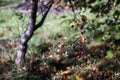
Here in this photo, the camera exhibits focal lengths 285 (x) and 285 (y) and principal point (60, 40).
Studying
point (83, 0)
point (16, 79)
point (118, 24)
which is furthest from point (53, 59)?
point (118, 24)

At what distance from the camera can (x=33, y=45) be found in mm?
9062

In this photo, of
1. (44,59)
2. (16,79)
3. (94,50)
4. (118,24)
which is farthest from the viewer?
(94,50)

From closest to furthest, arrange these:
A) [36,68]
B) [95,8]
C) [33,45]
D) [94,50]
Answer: [95,8] < [36,68] < [94,50] < [33,45]

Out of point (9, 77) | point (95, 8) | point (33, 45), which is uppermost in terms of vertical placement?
point (95, 8)

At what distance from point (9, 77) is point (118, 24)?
148 inches

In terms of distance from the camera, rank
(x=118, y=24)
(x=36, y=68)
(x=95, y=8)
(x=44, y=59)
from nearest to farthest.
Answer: (x=118, y=24) < (x=95, y=8) < (x=36, y=68) < (x=44, y=59)

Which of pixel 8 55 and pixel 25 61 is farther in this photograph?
pixel 8 55

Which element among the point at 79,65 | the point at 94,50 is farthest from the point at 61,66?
the point at 94,50

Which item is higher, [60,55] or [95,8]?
[95,8]

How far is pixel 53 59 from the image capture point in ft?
25.2

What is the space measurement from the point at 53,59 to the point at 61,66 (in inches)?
20.0

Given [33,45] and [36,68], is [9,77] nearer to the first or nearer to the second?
[36,68]

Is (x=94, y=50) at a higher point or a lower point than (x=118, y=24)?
lower

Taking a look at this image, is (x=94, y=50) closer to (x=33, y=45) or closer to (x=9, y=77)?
(x=33, y=45)
